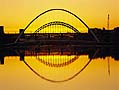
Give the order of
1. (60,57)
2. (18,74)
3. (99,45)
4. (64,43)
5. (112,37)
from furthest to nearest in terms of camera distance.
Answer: (64,43)
(112,37)
(99,45)
(60,57)
(18,74)

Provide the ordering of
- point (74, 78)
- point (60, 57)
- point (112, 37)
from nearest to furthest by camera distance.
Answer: point (74, 78), point (60, 57), point (112, 37)

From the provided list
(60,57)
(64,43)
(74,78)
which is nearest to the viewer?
(74,78)

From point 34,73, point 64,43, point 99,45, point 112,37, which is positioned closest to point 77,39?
point 64,43

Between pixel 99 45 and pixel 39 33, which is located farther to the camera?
pixel 39 33

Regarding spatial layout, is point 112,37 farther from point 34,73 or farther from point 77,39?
point 34,73

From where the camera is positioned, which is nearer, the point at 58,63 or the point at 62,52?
the point at 58,63

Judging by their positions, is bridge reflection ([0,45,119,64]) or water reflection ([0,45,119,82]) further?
bridge reflection ([0,45,119,64])

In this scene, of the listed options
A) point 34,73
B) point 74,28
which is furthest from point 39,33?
point 34,73

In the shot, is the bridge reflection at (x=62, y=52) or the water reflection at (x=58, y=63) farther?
the bridge reflection at (x=62, y=52)

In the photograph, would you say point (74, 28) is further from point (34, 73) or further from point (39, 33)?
point (34, 73)
